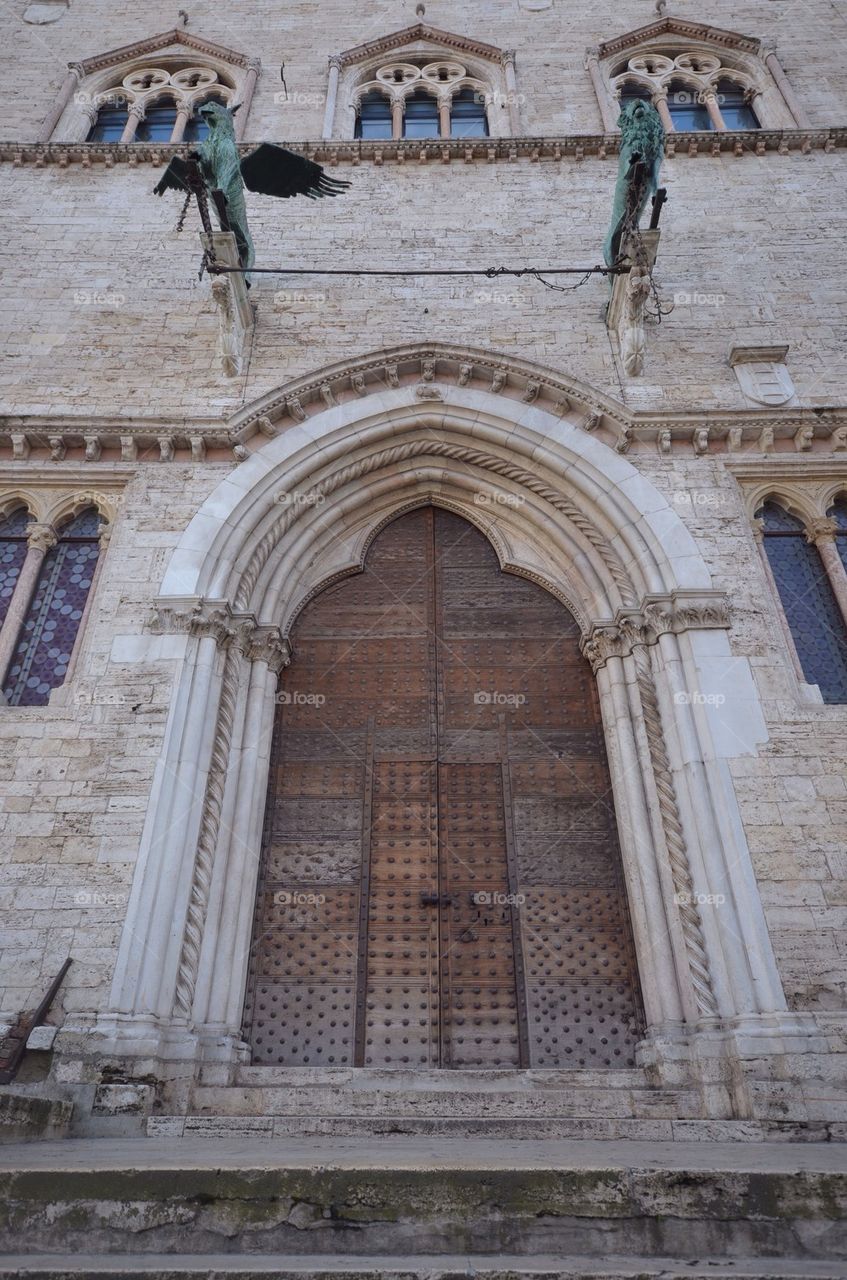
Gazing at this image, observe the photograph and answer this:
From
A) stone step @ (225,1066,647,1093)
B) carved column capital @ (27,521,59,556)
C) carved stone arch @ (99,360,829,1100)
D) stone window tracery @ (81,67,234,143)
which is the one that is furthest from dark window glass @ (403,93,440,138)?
stone step @ (225,1066,647,1093)

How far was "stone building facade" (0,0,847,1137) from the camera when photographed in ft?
17.9

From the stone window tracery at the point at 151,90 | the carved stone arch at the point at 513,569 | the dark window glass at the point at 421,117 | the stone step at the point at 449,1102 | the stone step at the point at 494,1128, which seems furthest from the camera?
the dark window glass at the point at 421,117

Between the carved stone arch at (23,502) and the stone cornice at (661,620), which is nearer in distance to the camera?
the stone cornice at (661,620)

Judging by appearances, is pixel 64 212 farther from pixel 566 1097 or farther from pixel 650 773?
pixel 566 1097

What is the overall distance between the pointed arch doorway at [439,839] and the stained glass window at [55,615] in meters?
1.92

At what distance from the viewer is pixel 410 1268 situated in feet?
7.41

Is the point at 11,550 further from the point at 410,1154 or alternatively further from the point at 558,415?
the point at 410,1154

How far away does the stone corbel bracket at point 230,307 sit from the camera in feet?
24.8

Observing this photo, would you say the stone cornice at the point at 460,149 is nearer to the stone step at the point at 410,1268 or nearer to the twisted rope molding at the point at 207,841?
the twisted rope molding at the point at 207,841

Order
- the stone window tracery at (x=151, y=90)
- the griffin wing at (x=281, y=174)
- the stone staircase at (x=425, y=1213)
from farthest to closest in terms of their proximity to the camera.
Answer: the stone window tracery at (x=151, y=90) → the griffin wing at (x=281, y=174) → the stone staircase at (x=425, y=1213)

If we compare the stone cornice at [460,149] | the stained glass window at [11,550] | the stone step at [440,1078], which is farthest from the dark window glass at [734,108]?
the stone step at [440,1078]

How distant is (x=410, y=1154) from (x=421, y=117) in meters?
12.8

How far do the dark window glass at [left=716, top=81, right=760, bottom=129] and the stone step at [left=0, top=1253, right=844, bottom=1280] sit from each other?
13181mm

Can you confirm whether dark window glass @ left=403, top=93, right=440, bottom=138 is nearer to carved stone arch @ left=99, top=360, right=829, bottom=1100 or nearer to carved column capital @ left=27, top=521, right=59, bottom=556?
carved stone arch @ left=99, top=360, right=829, bottom=1100
